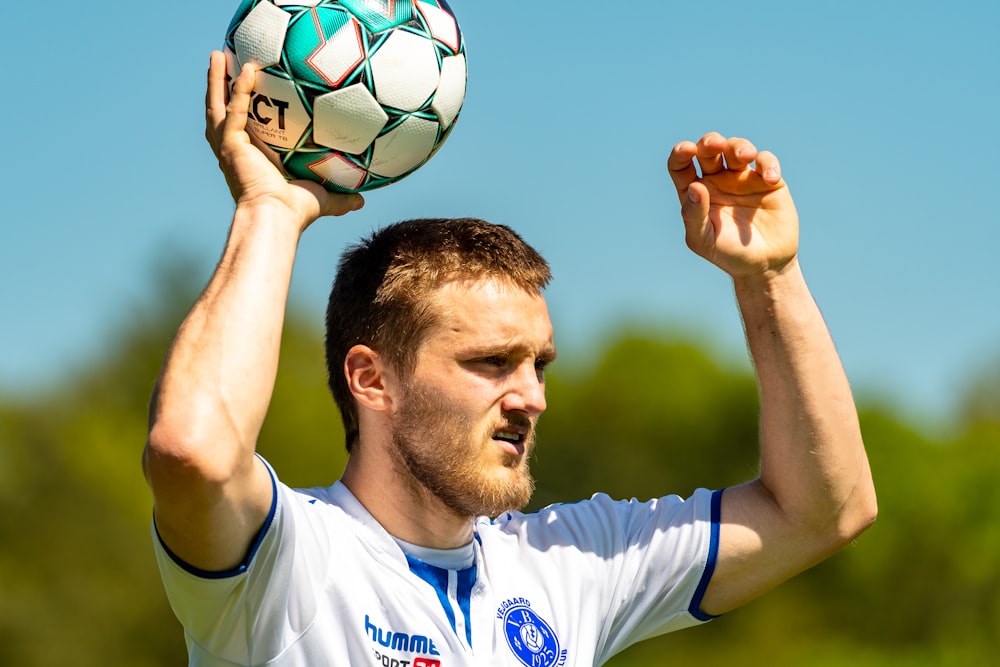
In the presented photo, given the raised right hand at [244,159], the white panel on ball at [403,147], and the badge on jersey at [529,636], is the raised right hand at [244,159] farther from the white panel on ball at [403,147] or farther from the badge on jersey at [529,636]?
the badge on jersey at [529,636]

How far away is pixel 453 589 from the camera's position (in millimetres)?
4676

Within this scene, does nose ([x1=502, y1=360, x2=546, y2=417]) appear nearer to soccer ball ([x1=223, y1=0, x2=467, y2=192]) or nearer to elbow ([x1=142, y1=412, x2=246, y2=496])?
soccer ball ([x1=223, y1=0, x2=467, y2=192])

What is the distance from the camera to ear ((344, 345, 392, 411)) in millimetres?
4863

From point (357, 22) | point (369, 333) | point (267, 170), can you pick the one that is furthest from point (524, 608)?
point (357, 22)

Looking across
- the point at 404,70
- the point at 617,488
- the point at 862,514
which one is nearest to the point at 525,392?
the point at 404,70

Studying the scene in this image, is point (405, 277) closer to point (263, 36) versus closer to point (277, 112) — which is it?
point (277, 112)

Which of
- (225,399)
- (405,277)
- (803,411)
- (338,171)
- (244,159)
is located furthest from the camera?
(803,411)

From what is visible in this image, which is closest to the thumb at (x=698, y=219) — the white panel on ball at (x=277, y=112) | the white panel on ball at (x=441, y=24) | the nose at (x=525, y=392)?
the nose at (x=525, y=392)

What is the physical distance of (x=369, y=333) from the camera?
492 cm

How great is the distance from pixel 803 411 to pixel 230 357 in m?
2.20

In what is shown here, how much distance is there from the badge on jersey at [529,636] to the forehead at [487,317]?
92cm

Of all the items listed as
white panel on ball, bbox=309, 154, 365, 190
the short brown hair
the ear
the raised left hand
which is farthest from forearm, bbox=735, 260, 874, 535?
white panel on ball, bbox=309, 154, 365, 190

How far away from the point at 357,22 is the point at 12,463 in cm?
2819

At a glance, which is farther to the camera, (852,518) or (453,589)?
(852,518)
